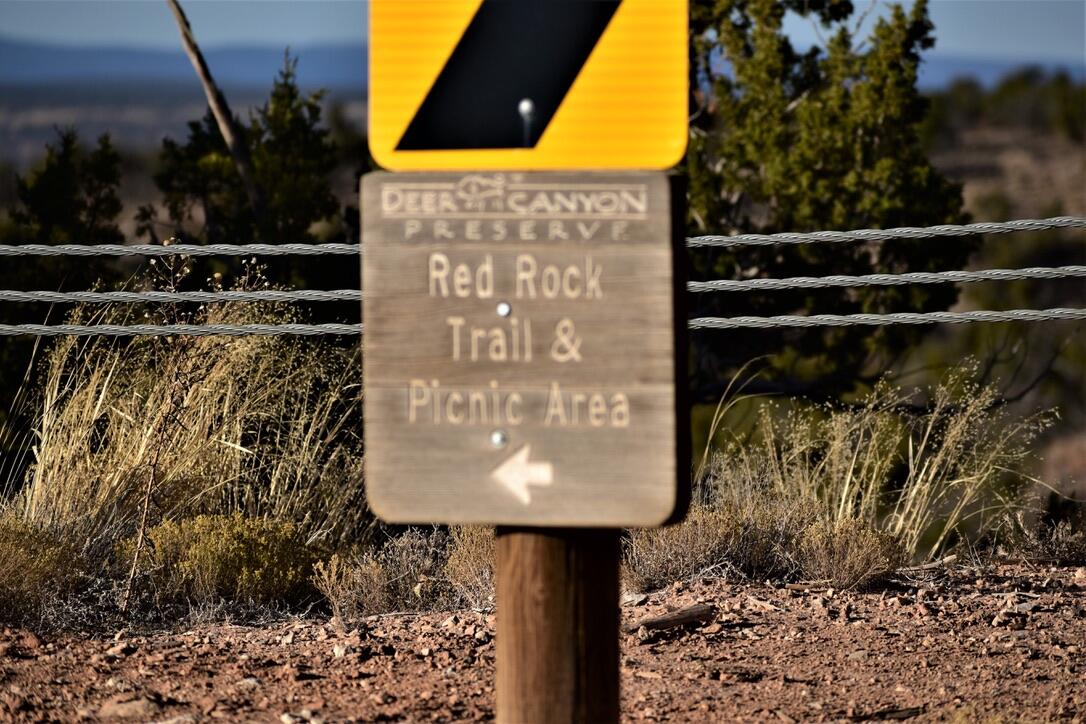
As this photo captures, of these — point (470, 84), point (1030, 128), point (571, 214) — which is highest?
point (1030, 128)

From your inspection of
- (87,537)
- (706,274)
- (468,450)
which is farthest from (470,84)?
(706,274)

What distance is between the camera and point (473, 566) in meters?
5.29

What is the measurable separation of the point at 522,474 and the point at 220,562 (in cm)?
278

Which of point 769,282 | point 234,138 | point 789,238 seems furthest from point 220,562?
point 234,138

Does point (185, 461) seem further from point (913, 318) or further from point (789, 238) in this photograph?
point (913, 318)

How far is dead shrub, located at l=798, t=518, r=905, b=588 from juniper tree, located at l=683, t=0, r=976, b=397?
3.80m

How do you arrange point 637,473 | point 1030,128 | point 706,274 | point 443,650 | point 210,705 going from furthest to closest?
point 1030,128 < point 706,274 < point 443,650 < point 210,705 < point 637,473

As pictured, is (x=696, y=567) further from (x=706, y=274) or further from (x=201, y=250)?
(x=706, y=274)

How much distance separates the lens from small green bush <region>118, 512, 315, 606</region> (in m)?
5.18

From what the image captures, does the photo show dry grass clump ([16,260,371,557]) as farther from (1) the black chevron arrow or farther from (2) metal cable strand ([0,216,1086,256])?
(1) the black chevron arrow

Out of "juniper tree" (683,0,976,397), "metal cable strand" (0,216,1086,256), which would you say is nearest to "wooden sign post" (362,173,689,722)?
"metal cable strand" (0,216,1086,256)

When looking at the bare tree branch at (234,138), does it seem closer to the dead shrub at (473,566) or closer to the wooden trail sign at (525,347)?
the dead shrub at (473,566)

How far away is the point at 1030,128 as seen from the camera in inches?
2186

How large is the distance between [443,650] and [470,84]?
7.56ft
